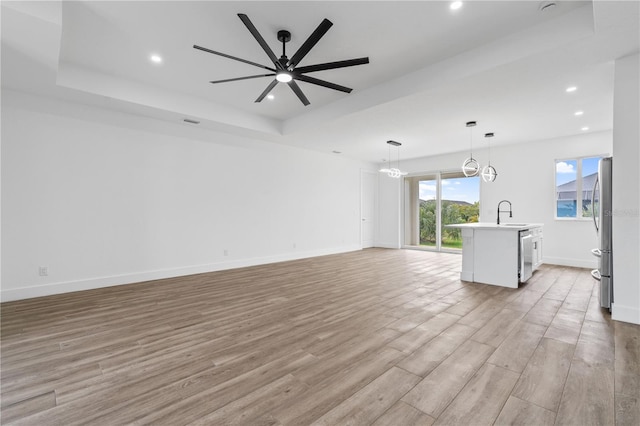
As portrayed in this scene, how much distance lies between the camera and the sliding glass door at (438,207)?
7965mm

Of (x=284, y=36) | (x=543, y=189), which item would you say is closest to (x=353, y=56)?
(x=284, y=36)

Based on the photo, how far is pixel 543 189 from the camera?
643 centimetres

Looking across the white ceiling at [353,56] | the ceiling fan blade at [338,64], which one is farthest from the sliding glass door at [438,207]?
the ceiling fan blade at [338,64]

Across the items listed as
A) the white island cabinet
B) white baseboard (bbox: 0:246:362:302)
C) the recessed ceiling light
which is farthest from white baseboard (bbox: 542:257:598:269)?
white baseboard (bbox: 0:246:362:302)

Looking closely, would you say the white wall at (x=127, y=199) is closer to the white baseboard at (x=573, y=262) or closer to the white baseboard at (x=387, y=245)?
the white baseboard at (x=387, y=245)

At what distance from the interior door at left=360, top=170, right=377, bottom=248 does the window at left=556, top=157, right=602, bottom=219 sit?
4.82 meters

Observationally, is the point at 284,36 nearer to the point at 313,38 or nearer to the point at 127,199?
the point at 313,38

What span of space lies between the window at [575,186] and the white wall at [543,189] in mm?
124

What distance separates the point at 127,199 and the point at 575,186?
8799 millimetres

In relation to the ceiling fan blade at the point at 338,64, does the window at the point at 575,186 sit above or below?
below

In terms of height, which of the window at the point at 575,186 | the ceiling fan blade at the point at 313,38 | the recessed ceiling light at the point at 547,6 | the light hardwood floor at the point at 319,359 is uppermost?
the recessed ceiling light at the point at 547,6

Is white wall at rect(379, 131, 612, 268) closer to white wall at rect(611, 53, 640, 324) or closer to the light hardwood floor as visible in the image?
the light hardwood floor

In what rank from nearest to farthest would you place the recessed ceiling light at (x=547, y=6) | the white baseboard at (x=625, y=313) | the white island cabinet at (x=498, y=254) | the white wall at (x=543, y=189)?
the recessed ceiling light at (x=547, y=6)
the white baseboard at (x=625, y=313)
the white island cabinet at (x=498, y=254)
the white wall at (x=543, y=189)

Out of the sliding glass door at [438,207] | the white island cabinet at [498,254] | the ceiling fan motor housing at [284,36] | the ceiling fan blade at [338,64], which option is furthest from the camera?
the sliding glass door at [438,207]
